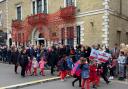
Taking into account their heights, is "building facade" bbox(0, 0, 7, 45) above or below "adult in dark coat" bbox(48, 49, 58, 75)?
above

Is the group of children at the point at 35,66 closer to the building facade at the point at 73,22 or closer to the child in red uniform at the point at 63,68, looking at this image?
the child in red uniform at the point at 63,68

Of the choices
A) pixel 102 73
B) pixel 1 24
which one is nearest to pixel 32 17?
pixel 1 24

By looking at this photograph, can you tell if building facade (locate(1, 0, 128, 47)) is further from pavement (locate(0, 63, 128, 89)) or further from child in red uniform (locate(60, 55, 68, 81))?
pavement (locate(0, 63, 128, 89))

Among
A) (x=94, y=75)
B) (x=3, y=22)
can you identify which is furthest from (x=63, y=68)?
(x=3, y=22)

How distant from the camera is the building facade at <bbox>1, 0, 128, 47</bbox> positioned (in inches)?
1006

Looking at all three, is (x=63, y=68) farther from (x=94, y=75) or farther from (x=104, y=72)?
(x=94, y=75)

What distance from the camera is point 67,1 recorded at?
29.0 meters

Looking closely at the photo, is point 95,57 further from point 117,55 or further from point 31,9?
point 31,9

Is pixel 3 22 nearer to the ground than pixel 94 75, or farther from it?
farther from it

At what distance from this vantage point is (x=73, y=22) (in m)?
28.1

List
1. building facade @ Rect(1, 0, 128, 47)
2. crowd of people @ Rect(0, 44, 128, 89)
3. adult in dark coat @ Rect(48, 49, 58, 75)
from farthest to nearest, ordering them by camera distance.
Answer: building facade @ Rect(1, 0, 128, 47) < adult in dark coat @ Rect(48, 49, 58, 75) < crowd of people @ Rect(0, 44, 128, 89)

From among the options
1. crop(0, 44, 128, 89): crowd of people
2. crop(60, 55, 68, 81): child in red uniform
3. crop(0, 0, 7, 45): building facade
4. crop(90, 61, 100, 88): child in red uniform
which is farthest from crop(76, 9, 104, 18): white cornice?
crop(0, 0, 7, 45): building facade

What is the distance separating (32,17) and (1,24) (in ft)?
28.2

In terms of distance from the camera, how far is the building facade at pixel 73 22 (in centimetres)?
2556
